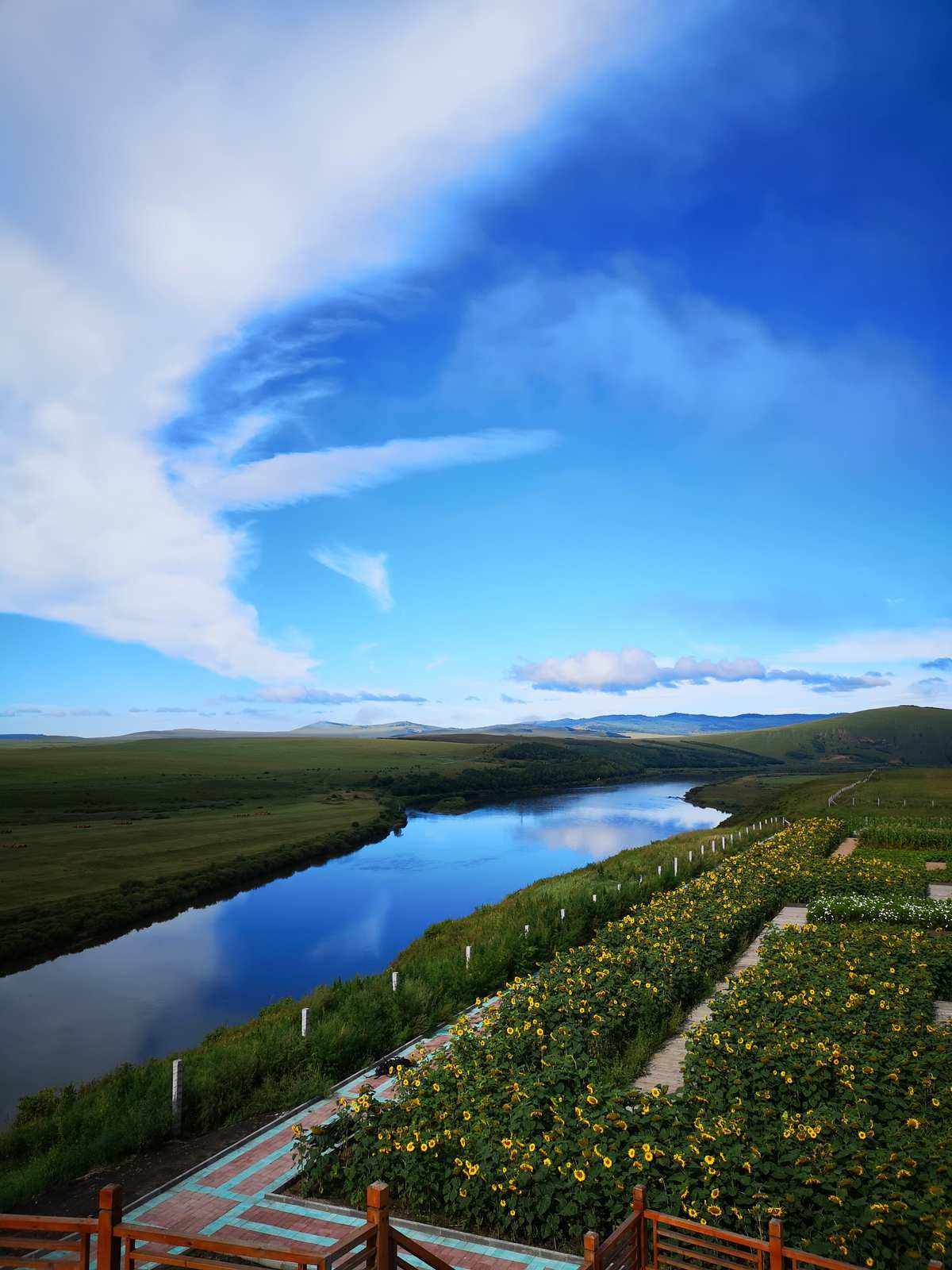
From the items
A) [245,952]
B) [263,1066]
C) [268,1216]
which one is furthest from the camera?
[245,952]

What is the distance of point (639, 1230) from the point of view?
6.26 metres

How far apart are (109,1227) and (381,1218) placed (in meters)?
1.82

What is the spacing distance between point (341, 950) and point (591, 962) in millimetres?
20102

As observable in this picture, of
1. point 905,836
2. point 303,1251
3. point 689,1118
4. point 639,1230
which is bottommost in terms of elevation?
point 905,836

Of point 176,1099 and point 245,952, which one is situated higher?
point 176,1099

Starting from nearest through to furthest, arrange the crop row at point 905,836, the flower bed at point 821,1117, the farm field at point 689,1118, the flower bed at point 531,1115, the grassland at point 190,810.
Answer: the flower bed at point 821,1117
the farm field at point 689,1118
the flower bed at point 531,1115
the crop row at point 905,836
the grassland at point 190,810

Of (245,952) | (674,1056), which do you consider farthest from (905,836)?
(245,952)

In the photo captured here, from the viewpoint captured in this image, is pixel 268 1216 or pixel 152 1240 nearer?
pixel 152 1240

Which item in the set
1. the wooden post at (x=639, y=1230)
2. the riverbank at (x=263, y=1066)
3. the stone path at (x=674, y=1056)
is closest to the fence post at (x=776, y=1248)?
the wooden post at (x=639, y=1230)

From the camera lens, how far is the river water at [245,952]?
23422 mm

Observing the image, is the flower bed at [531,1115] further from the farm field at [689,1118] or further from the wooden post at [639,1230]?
the wooden post at [639,1230]

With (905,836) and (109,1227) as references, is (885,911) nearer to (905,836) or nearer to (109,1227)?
(905,836)

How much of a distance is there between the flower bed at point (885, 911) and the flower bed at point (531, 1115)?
8.88 meters

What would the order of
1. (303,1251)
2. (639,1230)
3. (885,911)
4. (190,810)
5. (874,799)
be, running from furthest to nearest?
(190,810)
(874,799)
(885,911)
(639,1230)
(303,1251)
